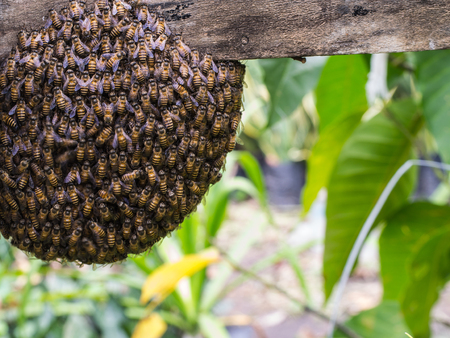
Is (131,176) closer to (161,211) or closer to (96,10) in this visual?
(161,211)

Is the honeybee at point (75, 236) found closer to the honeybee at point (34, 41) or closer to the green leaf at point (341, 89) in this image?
the honeybee at point (34, 41)

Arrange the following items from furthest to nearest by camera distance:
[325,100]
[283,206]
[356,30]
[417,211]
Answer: [283,206]
[325,100]
[417,211]
[356,30]

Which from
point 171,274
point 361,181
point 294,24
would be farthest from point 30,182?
point 171,274

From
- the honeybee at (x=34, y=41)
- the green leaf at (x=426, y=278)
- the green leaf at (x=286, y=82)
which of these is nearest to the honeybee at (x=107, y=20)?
the honeybee at (x=34, y=41)

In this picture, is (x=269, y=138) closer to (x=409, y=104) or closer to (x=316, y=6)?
(x=409, y=104)

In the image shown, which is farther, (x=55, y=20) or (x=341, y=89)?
(x=341, y=89)

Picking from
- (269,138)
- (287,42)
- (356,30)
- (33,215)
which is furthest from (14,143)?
(269,138)
